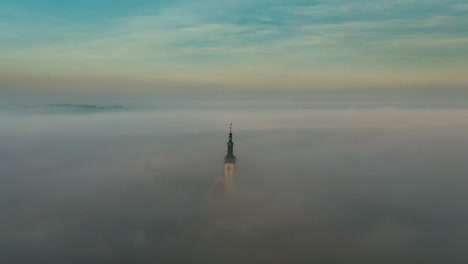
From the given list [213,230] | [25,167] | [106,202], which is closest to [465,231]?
[213,230]

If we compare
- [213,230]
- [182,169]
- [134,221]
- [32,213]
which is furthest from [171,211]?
[182,169]

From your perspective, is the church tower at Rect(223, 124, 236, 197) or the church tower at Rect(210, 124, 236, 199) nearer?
the church tower at Rect(210, 124, 236, 199)

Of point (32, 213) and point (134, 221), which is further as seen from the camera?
point (32, 213)

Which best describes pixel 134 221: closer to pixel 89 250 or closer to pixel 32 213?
pixel 89 250

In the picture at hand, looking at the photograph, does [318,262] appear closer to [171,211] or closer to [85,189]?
[171,211]

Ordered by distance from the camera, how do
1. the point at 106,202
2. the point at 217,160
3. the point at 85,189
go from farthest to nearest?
the point at 217,160
the point at 85,189
the point at 106,202

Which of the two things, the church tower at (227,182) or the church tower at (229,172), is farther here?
the church tower at (229,172)

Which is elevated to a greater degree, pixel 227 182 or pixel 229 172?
pixel 229 172

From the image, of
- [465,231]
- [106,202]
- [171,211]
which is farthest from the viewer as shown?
[106,202]

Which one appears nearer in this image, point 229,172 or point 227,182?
point 227,182
